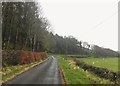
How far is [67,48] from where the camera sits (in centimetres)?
18125

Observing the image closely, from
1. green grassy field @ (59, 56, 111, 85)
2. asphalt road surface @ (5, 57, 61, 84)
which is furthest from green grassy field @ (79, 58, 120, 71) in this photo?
asphalt road surface @ (5, 57, 61, 84)

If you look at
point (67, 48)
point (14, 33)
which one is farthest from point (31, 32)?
point (67, 48)

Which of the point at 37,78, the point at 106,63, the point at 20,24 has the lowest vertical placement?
the point at 37,78

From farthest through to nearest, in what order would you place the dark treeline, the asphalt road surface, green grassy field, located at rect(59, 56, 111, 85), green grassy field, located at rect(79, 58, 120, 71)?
the dark treeline
green grassy field, located at rect(79, 58, 120, 71)
green grassy field, located at rect(59, 56, 111, 85)
the asphalt road surface

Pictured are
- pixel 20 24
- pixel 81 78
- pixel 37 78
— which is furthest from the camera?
pixel 20 24

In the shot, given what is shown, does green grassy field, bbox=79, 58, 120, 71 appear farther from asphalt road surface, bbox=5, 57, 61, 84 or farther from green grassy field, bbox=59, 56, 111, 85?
asphalt road surface, bbox=5, 57, 61, 84

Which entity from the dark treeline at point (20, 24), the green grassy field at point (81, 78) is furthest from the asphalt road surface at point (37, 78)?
the dark treeline at point (20, 24)

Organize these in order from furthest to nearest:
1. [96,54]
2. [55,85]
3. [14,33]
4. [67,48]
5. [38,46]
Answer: [67,48], [96,54], [38,46], [14,33], [55,85]

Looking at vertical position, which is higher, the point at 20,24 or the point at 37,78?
the point at 20,24

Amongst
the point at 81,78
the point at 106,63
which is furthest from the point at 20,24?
the point at 81,78

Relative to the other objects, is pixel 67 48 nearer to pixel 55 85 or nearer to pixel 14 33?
pixel 14 33

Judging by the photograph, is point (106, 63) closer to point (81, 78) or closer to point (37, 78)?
point (81, 78)

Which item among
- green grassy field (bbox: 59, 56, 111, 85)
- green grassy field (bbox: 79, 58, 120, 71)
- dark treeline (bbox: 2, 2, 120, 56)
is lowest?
green grassy field (bbox: 59, 56, 111, 85)

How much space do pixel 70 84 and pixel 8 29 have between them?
38.3 metres
